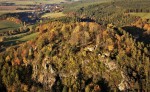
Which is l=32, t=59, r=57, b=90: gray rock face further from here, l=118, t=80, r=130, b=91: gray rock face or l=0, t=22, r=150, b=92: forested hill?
l=118, t=80, r=130, b=91: gray rock face

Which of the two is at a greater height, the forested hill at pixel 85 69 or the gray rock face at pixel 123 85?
the forested hill at pixel 85 69

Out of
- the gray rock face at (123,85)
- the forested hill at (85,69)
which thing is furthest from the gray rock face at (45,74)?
the gray rock face at (123,85)

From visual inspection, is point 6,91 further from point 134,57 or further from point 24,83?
point 134,57

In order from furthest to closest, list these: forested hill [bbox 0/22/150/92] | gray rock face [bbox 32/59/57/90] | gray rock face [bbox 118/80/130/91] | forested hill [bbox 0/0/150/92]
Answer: gray rock face [bbox 32/59/57/90]
forested hill [bbox 0/22/150/92]
forested hill [bbox 0/0/150/92]
gray rock face [bbox 118/80/130/91]

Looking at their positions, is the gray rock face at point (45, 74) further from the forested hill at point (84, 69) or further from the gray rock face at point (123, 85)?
the gray rock face at point (123, 85)

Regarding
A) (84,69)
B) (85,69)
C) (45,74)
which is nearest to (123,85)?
(85,69)

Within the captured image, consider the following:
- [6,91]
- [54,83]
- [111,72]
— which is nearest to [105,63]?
[111,72]

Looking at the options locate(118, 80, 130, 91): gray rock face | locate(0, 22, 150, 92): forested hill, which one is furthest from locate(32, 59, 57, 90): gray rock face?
locate(118, 80, 130, 91): gray rock face

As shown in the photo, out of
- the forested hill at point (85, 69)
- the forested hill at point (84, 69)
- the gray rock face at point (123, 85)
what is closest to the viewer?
the gray rock face at point (123, 85)

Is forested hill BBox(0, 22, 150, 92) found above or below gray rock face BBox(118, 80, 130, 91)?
above

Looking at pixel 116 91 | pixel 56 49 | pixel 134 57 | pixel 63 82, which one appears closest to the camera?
pixel 116 91

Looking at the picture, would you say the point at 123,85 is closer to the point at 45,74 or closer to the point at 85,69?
the point at 85,69
